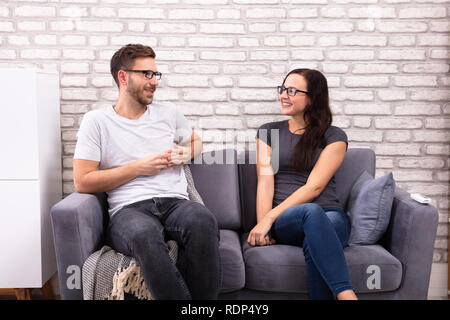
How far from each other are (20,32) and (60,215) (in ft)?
4.36

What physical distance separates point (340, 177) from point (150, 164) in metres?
1.01

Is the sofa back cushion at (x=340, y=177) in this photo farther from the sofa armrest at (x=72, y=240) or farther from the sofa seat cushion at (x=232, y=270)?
the sofa armrest at (x=72, y=240)

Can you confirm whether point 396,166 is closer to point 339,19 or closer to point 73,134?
point 339,19

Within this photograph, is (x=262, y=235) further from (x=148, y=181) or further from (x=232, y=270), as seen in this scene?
(x=148, y=181)

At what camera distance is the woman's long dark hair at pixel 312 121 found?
206 centimetres

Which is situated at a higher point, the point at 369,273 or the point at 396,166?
the point at 396,166

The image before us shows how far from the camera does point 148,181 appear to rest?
6.42 feet

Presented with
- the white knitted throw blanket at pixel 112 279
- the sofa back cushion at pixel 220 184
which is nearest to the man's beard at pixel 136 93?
the sofa back cushion at pixel 220 184

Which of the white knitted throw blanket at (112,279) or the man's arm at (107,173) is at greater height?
the man's arm at (107,173)

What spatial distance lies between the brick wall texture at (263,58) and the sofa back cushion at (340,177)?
0.83 ft

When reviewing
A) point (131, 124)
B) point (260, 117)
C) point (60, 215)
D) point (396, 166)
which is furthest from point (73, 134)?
point (396, 166)

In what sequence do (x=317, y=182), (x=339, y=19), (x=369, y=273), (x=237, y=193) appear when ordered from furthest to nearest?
(x=339, y=19) < (x=237, y=193) < (x=317, y=182) < (x=369, y=273)

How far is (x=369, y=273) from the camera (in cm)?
180

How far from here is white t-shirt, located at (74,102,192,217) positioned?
192 centimetres
